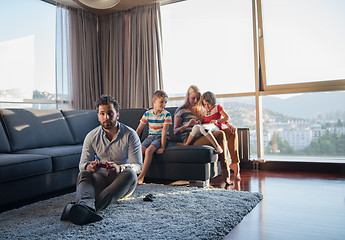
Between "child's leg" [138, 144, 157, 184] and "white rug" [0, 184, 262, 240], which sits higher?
"child's leg" [138, 144, 157, 184]

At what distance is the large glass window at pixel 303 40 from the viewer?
12.3 ft

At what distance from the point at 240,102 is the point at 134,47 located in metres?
1.98

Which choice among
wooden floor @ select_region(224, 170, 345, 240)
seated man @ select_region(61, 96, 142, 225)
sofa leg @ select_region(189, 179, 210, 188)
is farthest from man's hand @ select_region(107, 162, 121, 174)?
sofa leg @ select_region(189, 179, 210, 188)

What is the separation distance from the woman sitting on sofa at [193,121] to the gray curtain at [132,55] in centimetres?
141

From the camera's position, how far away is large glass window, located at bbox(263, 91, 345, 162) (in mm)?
3807

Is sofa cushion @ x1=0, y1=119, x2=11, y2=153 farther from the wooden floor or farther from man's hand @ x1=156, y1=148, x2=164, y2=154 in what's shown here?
the wooden floor

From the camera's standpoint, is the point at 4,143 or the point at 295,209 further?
the point at 4,143

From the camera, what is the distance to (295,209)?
2.15 metres

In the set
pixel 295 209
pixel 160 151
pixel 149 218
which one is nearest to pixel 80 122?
pixel 160 151

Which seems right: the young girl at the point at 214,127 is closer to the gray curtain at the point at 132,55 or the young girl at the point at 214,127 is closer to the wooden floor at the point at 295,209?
the wooden floor at the point at 295,209

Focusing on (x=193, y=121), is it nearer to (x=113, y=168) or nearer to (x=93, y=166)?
(x=113, y=168)

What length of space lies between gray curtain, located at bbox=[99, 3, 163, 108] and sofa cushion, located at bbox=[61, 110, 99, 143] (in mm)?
1130

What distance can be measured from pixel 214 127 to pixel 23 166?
1858mm

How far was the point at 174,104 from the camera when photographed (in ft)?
15.8
